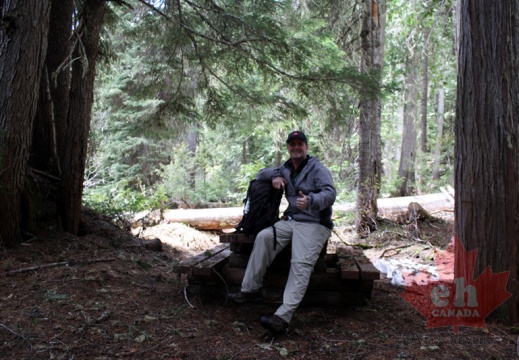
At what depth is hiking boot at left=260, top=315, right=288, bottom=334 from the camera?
368cm

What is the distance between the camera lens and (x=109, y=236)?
683 centimetres

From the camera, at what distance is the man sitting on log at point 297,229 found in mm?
4020

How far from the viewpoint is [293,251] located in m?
4.18

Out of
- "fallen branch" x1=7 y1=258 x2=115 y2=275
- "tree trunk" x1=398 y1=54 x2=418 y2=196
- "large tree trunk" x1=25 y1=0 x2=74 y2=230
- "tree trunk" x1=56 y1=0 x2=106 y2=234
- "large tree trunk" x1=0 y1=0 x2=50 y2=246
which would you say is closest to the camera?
"fallen branch" x1=7 y1=258 x2=115 y2=275

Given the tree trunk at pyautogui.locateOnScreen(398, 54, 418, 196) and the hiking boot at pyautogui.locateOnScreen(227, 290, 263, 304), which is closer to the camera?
the hiking boot at pyautogui.locateOnScreen(227, 290, 263, 304)

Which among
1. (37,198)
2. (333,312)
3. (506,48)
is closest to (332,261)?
(333,312)

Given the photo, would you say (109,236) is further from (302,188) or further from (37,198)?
(302,188)

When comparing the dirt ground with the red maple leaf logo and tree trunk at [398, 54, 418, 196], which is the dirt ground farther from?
tree trunk at [398, 54, 418, 196]

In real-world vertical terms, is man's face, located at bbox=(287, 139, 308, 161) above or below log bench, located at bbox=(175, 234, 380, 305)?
above

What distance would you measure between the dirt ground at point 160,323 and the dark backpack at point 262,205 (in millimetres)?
919

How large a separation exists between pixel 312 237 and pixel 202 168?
1305cm

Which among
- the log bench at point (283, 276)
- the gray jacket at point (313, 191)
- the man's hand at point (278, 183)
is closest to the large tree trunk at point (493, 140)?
the log bench at point (283, 276)

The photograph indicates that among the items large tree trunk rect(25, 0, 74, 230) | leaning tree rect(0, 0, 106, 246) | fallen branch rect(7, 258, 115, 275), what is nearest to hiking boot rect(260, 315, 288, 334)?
fallen branch rect(7, 258, 115, 275)

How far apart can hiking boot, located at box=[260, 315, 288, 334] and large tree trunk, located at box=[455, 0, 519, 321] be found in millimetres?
2017
